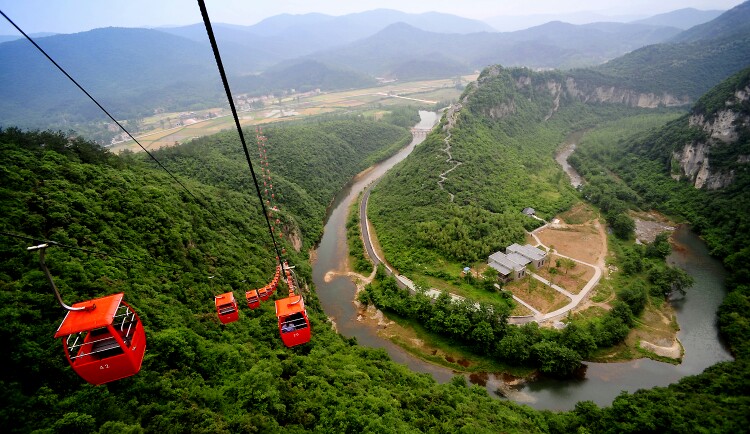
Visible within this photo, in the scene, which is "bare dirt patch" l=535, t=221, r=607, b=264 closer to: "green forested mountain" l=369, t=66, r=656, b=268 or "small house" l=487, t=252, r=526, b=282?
"green forested mountain" l=369, t=66, r=656, b=268

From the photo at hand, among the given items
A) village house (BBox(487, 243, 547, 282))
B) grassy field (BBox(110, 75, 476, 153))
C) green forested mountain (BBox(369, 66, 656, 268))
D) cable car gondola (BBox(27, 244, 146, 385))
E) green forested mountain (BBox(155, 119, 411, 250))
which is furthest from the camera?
grassy field (BBox(110, 75, 476, 153))

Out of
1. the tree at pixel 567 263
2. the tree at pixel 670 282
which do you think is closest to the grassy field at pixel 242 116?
the tree at pixel 567 263

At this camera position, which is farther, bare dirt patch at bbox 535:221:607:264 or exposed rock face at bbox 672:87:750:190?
exposed rock face at bbox 672:87:750:190

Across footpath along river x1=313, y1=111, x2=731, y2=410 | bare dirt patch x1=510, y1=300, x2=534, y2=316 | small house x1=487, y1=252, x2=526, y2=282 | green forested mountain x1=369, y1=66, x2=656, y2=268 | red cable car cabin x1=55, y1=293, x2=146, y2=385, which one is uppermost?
red cable car cabin x1=55, y1=293, x2=146, y2=385

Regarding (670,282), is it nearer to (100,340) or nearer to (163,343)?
(163,343)

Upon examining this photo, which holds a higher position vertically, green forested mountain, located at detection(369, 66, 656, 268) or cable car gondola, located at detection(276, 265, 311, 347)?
cable car gondola, located at detection(276, 265, 311, 347)

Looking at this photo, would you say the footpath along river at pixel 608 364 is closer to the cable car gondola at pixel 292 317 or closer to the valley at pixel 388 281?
the valley at pixel 388 281

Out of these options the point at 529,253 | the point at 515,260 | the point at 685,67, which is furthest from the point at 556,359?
the point at 685,67

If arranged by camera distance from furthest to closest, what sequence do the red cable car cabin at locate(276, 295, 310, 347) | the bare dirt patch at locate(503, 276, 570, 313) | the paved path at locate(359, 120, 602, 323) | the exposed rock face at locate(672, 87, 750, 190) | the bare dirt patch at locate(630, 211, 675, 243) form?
the exposed rock face at locate(672, 87, 750, 190)
the bare dirt patch at locate(630, 211, 675, 243)
the bare dirt patch at locate(503, 276, 570, 313)
the paved path at locate(359, 120, 602, 323)
the red cable car cabin at locate(276, 295, 310, 347)

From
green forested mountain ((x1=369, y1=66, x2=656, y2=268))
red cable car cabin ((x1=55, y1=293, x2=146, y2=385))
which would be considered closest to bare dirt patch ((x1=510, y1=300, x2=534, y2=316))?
green forested mountain ((x1=369, y1=66, x2=656, y2=268))
